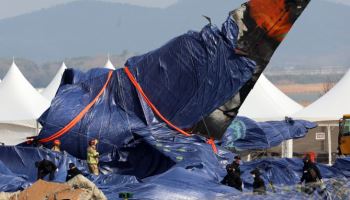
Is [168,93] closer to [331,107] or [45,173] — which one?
[45,173]

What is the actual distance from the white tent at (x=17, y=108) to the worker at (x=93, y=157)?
44.8 ft

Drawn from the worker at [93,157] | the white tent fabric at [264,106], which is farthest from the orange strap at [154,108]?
the white tent fabric at [264,106]

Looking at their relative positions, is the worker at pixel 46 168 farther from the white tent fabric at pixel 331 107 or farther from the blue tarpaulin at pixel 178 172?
the white tent fabric at pixel 331 107

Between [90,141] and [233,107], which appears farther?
[233,107]

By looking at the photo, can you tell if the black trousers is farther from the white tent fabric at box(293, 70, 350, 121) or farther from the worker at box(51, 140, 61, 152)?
the white tent fabric at box(293, 70, 350, 121)

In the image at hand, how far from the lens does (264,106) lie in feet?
125

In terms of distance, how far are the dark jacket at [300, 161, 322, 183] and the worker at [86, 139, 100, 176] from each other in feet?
15.7

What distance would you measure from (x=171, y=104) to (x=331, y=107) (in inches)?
494

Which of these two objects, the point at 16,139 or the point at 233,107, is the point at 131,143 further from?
the point at 16,139

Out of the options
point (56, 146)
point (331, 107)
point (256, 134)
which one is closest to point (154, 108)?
point (56, 146)

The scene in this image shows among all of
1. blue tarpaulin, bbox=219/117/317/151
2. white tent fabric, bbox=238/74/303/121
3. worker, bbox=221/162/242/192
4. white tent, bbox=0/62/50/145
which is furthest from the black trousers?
white tent fabric, bbox=238/74/303/121

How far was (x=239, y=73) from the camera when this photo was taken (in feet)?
81.4

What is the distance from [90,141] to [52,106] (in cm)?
188

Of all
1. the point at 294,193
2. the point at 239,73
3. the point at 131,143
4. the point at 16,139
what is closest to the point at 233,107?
the point at 239,73
